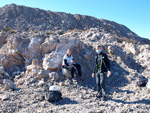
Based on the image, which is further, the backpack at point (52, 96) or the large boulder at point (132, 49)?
the large boulder at point (132, 49)

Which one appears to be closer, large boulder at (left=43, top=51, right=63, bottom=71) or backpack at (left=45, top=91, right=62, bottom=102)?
backpack at (left=45, top=91, right=62, bottom=102)

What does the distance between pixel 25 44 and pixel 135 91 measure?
18.5 feet

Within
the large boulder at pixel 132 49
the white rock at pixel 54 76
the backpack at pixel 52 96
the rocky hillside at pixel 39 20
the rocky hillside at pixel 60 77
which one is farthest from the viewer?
the rocky hillside at pixel 39 20

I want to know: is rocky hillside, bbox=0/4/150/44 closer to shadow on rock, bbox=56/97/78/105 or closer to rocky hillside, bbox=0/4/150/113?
rocky hillside, bbox=0/4/150/113

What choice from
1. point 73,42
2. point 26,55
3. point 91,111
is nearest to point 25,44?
point 26,55

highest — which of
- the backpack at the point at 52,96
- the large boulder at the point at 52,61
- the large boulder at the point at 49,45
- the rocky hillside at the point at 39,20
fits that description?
the rocky hillside at the point at 39,20

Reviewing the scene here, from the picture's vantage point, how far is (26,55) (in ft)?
22.9

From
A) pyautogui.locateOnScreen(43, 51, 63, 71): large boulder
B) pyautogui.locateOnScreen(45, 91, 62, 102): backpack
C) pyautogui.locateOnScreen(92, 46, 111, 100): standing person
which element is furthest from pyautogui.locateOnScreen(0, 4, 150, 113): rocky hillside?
pyautogui.locateOnScreen(92, 46, 111, 100): standing person

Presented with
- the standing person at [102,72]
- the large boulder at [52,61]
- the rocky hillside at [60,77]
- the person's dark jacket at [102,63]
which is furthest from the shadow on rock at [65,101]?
the large boulder at [52,61]

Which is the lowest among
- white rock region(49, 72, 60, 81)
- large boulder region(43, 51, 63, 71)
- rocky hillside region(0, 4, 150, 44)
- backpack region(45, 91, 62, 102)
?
backpack region(45, 91, 62, 102)

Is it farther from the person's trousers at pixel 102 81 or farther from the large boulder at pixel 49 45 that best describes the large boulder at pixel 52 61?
the person's trousers at pixel 102 81

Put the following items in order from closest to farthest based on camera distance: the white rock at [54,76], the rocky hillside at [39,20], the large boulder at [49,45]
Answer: the white rock at [54,76] → the large boulder at [49,45] → the rocky hillside at [39,20]

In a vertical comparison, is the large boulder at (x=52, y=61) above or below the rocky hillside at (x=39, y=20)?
below

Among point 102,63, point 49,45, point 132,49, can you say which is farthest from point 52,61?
point 132,49
